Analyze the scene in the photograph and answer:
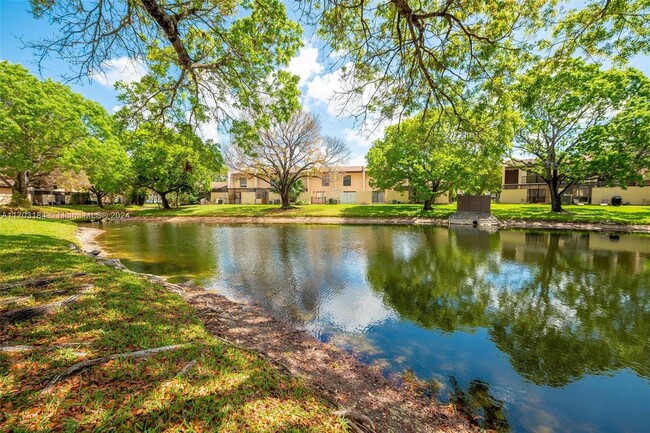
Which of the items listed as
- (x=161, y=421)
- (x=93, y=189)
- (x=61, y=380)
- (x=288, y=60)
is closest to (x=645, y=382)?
(x=161, y=421)

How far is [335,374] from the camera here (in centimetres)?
390

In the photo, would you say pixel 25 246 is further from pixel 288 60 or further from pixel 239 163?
pixel 239 163

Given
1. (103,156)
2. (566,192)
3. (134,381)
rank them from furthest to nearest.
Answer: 1. (566,192)
2. (103,156)
3. (134,381)

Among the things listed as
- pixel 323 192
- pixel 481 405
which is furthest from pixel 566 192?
pixel 481 405

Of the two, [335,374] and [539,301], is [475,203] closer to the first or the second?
[539,301]

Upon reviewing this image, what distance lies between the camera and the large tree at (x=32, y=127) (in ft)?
59.9

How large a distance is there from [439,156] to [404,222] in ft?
25.0

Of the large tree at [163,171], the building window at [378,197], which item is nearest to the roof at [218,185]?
the large tree at [163,171]

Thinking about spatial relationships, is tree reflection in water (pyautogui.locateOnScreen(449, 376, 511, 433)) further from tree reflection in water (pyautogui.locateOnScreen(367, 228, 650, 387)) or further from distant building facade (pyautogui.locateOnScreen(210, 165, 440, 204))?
distant building facade (pyautogui.locateOnScreen(210, 165, 440, 204))

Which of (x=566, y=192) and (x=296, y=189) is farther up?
(x=296, y=189)

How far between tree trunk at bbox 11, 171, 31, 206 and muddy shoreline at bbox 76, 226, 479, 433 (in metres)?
27.6

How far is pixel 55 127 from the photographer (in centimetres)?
1978

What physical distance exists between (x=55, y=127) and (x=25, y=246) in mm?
17649

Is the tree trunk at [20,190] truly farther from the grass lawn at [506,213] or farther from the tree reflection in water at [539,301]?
the tree reflection in water at [539,301]
